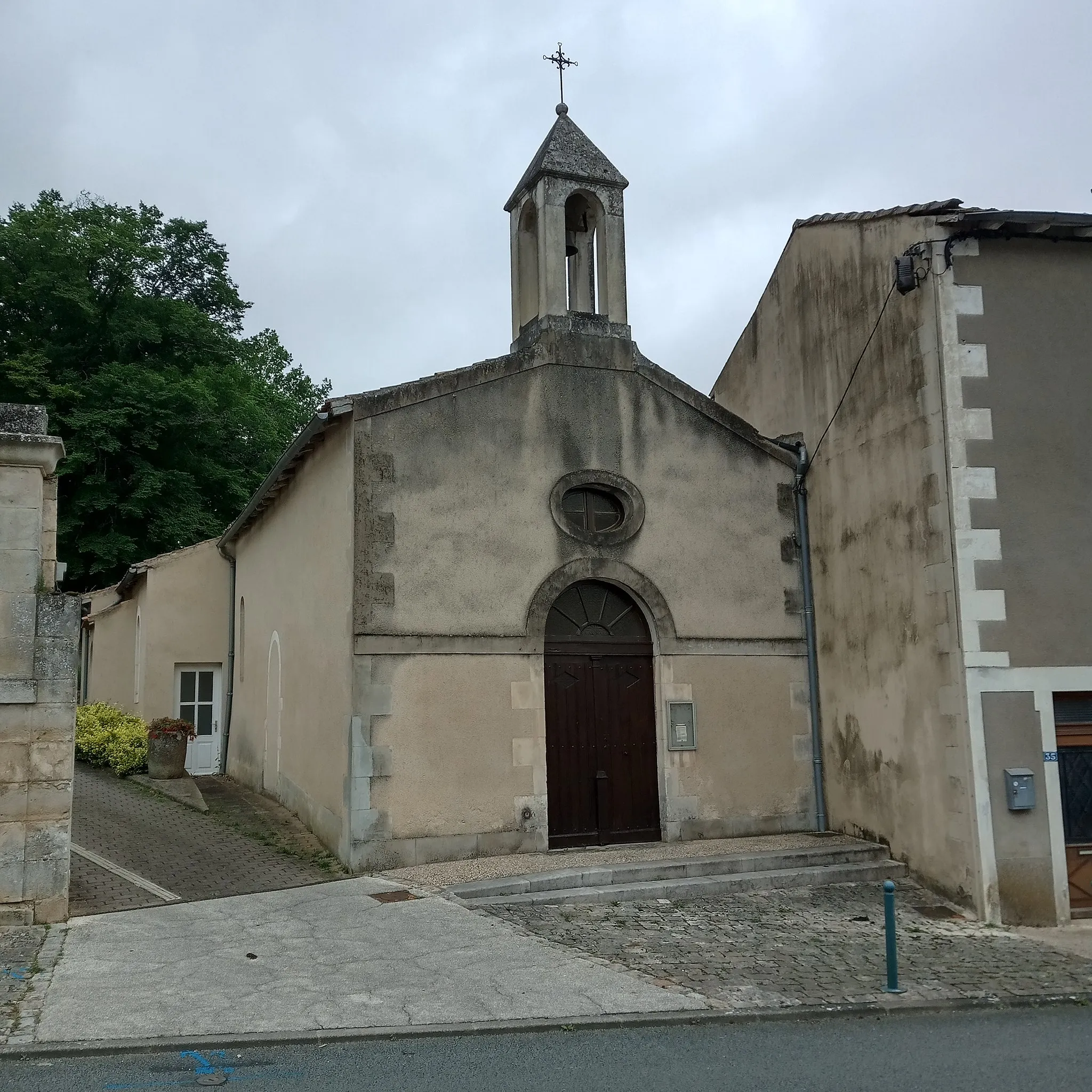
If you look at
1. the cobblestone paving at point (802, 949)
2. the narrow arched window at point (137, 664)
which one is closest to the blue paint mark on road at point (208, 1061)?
the cobblestone paving at point (802, 949)

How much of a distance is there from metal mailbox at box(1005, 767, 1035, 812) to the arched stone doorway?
12.2ft

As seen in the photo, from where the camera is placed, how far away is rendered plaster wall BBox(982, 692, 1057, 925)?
920 centimetres

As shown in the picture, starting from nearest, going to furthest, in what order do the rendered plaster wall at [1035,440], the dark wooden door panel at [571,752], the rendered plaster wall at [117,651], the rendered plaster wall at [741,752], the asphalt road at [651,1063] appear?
the asphalt road at [651,1063] < the rendered plaster wall at [1035,440] < the dark wooden door panel at [571,752] < the rendered plaster wall at [741,752] < the rendered plaster wall at [117,651]

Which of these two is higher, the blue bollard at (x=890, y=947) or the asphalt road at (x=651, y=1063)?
the blue bollard at (x=890, y=947)

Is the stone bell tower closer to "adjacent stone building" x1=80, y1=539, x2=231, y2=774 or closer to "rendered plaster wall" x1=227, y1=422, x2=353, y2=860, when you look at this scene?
"rendered plaster wall" x1=227, y1=422, x2=353, y2=860

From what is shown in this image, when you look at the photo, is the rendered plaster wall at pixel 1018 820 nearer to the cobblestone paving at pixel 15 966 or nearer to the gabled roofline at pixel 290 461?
the gabled roofline at pixel 290 461

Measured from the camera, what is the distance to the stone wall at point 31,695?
8.19 m

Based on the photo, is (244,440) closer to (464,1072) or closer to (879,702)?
(879,702)

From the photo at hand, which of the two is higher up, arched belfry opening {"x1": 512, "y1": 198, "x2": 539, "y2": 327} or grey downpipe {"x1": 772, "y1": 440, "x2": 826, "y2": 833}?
arched belfry opening {"x1": 512, "y1": 198, "x2": 539, "y2": 327}

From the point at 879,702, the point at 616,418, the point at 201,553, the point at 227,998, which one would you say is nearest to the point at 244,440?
the point at 201,553

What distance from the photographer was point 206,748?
1875 centimetres

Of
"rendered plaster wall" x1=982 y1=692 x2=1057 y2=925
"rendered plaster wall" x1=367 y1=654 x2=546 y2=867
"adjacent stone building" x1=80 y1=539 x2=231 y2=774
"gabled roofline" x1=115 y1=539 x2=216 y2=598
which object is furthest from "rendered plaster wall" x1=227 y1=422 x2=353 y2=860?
"rendered plaster wall" x1=982 y1=692 x2=1057 y2=925

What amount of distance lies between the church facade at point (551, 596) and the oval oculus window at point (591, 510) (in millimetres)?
30

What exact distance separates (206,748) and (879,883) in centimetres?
1251
